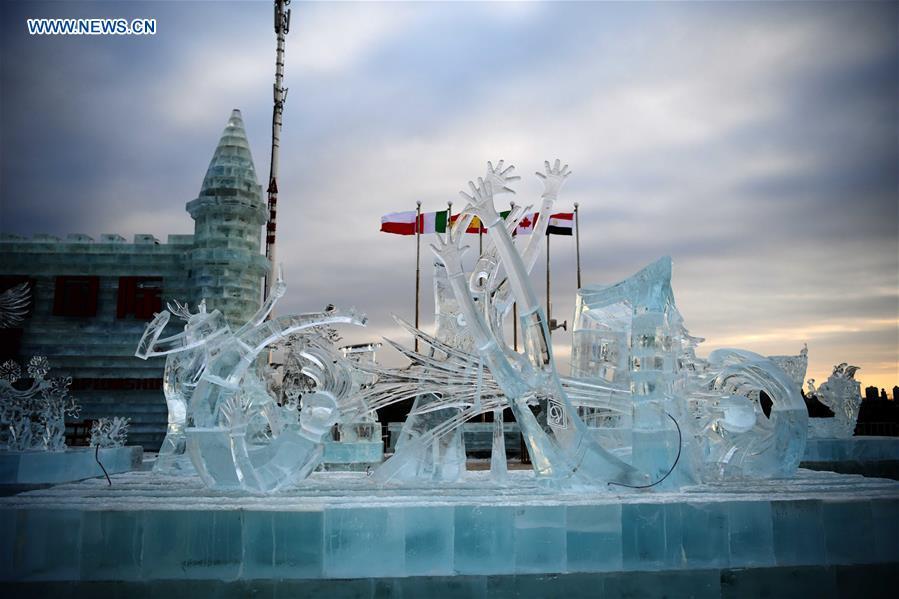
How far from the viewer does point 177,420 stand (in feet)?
35.8

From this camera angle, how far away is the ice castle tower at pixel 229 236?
20344 mm

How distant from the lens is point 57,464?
11609mm

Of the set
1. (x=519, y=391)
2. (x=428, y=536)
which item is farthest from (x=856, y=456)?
(x=428, y=536)

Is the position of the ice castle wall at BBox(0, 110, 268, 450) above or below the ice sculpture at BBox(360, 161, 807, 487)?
above

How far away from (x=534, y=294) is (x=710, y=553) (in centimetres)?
284

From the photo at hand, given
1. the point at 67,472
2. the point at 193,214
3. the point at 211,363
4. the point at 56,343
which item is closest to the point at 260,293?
the point at 193,214

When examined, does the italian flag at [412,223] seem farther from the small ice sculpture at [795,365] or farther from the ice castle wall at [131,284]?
the small ice sculpture at [795,365]

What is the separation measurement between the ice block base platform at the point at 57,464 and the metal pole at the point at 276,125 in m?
9.99

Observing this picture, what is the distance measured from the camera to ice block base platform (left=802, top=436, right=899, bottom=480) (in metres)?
13.2

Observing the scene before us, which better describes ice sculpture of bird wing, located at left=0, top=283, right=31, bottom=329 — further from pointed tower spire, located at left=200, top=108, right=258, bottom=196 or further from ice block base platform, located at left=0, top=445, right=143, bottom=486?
ice block base platform, located at left=0, top=445, right=143, bottom=486

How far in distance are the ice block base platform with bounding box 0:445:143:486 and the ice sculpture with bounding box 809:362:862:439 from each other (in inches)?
533

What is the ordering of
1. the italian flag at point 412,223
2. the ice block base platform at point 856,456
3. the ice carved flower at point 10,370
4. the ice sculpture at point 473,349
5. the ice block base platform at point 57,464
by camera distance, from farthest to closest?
the italian flag at point 412,223
the ice carved flower at point 10,370
the ice block base platform at point 856,456
the ice block base platform at point 57,464
the ice sculpture at point 473,349

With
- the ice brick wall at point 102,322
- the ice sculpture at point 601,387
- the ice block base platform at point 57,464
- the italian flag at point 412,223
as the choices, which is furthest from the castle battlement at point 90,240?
the ice sculpture at point 601,387

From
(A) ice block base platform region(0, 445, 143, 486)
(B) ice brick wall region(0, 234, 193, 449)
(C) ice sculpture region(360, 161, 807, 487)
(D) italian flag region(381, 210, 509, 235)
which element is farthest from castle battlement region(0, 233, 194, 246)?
(C) ice sculpture region(360, 161, 807, 487)
